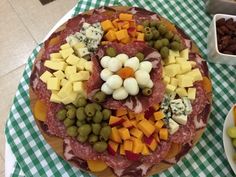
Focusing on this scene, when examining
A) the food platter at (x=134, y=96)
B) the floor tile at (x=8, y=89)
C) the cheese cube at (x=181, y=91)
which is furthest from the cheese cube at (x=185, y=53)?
the floor tile at (x=8, y=89)

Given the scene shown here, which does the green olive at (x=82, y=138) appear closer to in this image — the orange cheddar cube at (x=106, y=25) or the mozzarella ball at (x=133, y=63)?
the mozzarella ball at (x=133, y=63)

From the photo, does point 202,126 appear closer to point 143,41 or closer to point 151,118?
point 151,118

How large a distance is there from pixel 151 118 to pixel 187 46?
0.29 metres

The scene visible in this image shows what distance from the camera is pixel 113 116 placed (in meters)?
0.90

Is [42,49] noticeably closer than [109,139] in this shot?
No

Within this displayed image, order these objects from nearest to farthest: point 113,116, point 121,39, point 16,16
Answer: point 113,116, point 121,39, point 16,16

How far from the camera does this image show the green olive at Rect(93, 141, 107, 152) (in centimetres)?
87

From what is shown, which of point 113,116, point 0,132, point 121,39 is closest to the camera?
point 113,116

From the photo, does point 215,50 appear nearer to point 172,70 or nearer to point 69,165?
point 172,70

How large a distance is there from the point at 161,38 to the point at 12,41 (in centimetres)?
107

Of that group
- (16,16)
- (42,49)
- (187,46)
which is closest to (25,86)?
(42,49)

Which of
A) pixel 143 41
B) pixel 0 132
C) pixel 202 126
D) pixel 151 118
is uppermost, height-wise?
pixel 143 41

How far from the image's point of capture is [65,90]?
35.7 inches

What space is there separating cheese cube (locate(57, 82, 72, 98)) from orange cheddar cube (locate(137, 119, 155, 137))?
21 centimetres
